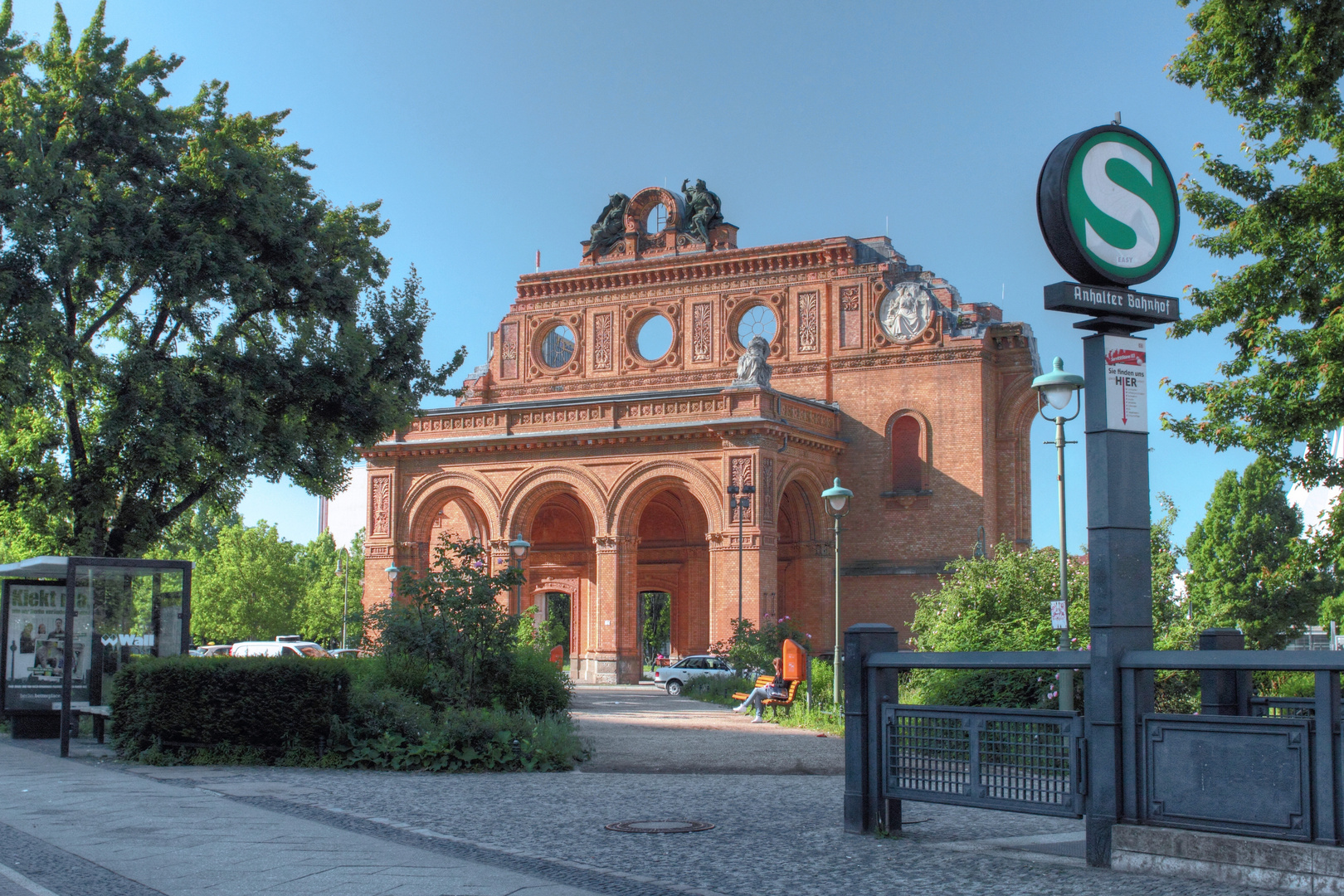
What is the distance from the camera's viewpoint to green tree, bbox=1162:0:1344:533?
45.9 feet

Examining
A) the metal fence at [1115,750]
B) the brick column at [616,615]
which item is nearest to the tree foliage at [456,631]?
the metal fence at [1115,750]

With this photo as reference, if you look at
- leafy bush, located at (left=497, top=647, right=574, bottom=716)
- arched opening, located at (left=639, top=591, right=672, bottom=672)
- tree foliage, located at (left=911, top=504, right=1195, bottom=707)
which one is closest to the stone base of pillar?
tree foliage, located at (left=911, top=504, right=1195, bottom=707)

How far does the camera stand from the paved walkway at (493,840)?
6699 millimetres

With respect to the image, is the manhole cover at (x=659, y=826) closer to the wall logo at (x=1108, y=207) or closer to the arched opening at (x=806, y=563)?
the wall logo at (x=1108, y=207)

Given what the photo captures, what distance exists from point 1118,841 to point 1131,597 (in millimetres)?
1360

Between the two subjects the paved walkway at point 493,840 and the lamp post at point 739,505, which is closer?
the paved walkway at point 493,840

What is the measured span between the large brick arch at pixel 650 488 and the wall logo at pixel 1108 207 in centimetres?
2866

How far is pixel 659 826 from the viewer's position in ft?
29.4

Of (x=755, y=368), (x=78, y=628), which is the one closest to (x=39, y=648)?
(x=78, y=628)

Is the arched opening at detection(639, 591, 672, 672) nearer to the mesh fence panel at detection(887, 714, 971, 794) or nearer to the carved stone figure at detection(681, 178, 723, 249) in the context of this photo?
the carved stone figure at detection(681, 178, 723, 249)

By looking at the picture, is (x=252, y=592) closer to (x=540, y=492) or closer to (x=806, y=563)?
(x=540, y=492)

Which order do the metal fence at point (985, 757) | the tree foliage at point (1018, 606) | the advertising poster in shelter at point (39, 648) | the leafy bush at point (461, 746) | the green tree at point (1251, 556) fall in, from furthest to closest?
1. the green tree at point (1251, 556)
2. the tree foliage at point (1018, 606)
3. the advertising poster in shelter at point (39, 648)
4. the leafy bush at point (461, 746)
5. the metal fence at point (985, 757)

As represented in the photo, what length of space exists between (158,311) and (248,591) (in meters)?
45.4

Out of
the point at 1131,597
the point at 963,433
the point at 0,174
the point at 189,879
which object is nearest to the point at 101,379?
the point at 0,174
